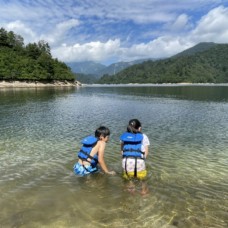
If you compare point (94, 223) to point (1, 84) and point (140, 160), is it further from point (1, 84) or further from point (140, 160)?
point (1, 84)

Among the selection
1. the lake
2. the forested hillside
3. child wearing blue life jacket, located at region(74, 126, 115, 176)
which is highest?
the forested hillside

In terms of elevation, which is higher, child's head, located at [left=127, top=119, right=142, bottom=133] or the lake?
child's head, located at [left=127, top=119, right=142, bottom=133]

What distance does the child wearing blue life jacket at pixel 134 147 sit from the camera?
10.1 meters

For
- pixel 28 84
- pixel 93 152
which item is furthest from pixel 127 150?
pixel 28 84

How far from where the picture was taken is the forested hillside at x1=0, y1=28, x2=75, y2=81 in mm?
149012

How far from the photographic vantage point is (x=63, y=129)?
25312 millimetres

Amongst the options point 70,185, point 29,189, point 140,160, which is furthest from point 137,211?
point 29,189

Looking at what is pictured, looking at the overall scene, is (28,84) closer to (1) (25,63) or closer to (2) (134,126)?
(1) (25,63)

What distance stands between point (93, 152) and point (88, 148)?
261 millimetres

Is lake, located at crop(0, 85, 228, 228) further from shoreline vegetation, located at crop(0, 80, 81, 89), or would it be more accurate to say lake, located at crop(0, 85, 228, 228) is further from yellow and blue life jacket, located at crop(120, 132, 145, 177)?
shoreline vegetation, located at crop(0, 80, 81, 89)

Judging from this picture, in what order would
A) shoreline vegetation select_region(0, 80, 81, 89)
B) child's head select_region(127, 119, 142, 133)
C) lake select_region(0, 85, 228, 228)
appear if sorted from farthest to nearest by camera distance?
shoreline vegetation select_region(0, 80, 81, 89)
child's head select_region(127, 119, 142, 133)
lake select_region(0, 85, 228, 228)

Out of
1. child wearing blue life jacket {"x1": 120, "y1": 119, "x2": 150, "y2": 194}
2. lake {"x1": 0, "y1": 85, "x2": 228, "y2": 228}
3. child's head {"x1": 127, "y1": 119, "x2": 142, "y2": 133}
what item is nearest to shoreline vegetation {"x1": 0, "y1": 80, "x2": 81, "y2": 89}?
lake {"x1": 0, "y1": 85, "x2": 228, "y2": 228}

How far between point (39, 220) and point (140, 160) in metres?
4.23

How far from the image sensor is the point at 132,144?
10281mm
